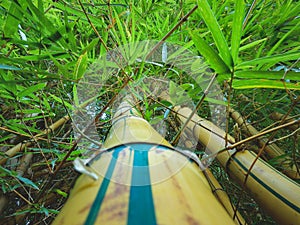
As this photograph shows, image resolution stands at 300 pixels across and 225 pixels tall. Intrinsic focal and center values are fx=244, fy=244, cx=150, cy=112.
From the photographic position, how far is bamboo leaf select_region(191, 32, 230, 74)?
0.41 m

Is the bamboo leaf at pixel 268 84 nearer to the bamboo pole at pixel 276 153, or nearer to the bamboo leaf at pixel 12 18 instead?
the bamboo pole at pixel 276 153

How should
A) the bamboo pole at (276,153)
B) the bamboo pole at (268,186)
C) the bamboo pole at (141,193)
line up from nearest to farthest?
the bamboo pole at (141,193) → the bamboo pole at (268,186) → the bamboo pole at (276,153)

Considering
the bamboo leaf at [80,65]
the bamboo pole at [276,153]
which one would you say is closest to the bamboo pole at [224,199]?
the bamboo pole at [276,153]

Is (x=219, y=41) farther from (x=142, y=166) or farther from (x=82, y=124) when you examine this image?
(x=82, y=124)

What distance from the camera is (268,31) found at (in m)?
0.75

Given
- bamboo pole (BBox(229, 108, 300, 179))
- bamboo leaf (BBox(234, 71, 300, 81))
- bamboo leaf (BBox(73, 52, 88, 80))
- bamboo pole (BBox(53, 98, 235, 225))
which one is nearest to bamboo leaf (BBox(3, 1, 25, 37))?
bamboo leaf (BBox(73, 52, 88, 80))

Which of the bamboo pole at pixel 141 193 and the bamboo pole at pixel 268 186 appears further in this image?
the bamboo pole at pixel 268 186

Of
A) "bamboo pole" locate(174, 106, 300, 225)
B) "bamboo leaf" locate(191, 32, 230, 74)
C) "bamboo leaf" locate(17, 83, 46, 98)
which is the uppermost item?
"bamboo leaf" locate(191, 32, 230, 74)

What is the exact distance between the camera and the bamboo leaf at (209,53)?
1.34ft

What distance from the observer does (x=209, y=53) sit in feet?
1.38

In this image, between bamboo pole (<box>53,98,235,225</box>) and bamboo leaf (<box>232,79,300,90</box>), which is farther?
bamboo leaf (<box>232,79,300,90</box>)

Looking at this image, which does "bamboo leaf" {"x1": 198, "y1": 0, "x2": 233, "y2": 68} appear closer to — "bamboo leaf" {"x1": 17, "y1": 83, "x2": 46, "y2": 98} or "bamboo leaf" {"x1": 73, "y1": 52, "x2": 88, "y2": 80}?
"bamboo leaf" {"x1": 73, "y1": 52, "x2": 88, "y2": 80}

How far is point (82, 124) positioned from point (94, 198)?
1.29 ft

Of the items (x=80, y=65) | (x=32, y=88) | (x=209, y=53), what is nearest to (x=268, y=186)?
(x=209, y=53)
